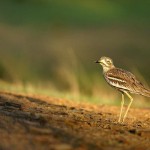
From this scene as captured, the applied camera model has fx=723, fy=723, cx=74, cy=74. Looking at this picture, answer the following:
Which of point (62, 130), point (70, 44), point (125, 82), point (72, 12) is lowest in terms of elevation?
point (62, 130)

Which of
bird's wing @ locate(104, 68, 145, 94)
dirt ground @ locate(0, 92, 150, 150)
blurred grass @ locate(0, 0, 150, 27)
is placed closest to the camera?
dirt ground @ locate(0, 92, 150, 150)

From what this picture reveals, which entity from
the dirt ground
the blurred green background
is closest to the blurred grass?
the blurred green background

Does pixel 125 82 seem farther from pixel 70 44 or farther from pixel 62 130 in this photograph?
pixel 70 44

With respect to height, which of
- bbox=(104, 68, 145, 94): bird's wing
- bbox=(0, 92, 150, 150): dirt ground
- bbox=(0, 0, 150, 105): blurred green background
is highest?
bbox=(0, 0, 150, 105): blurred green background

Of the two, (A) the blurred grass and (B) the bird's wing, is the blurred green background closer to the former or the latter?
(A) the blurred grass

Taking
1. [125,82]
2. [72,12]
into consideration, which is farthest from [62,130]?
[72,12]

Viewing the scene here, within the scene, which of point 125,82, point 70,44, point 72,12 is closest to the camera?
point 125,82
